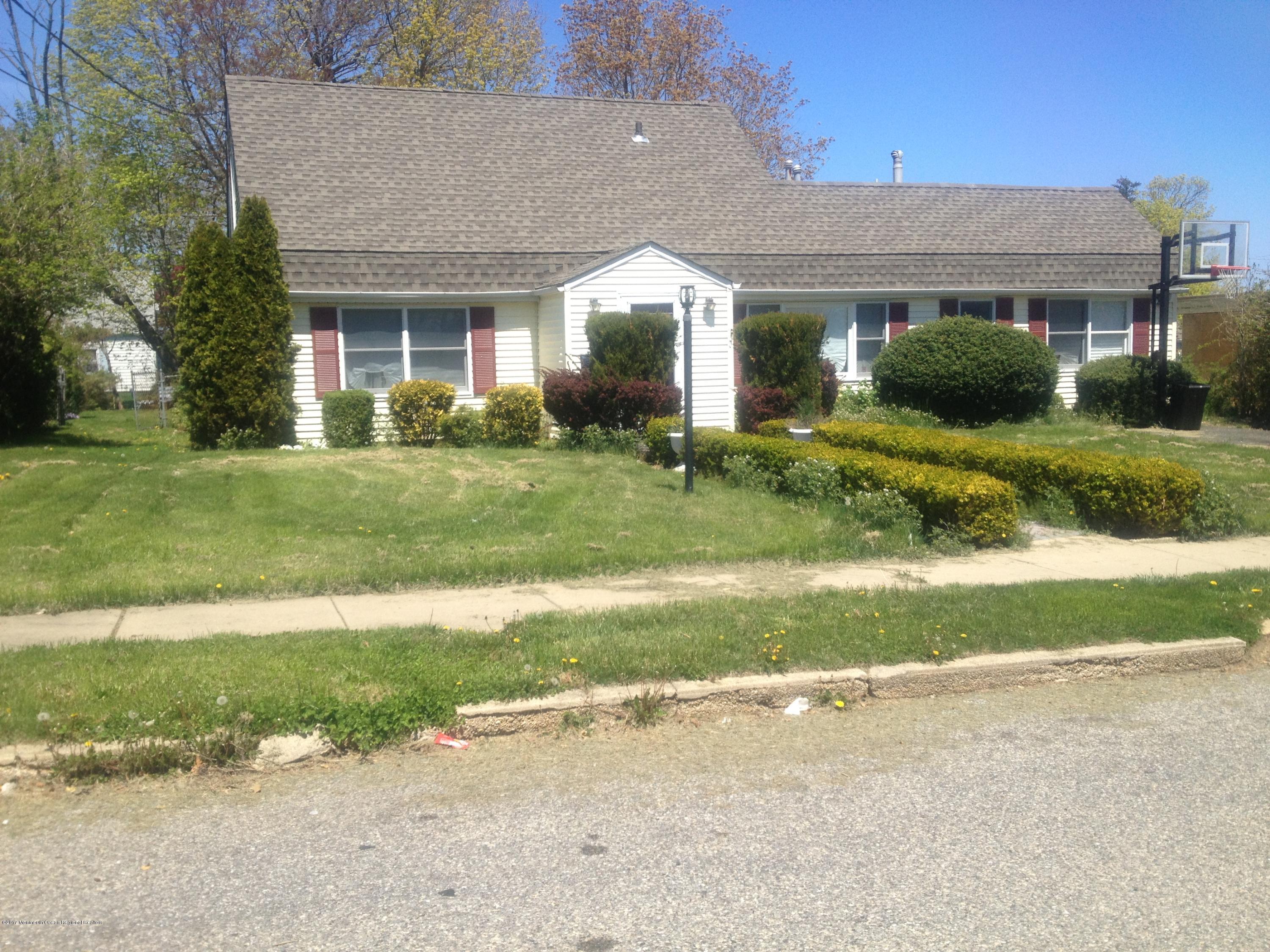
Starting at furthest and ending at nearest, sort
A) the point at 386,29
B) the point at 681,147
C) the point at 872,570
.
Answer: the point at 386,29, the point at 681,147, the point at 872,570

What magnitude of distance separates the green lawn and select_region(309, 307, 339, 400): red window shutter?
11874mm

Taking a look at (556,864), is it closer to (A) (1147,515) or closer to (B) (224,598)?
(B) (224,598)

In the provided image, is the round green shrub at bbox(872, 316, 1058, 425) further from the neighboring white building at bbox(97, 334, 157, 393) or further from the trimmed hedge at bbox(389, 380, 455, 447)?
Answer: the neighboring white building at bbox(97, 334, 157, 393)

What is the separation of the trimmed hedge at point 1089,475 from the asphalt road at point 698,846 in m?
5.16

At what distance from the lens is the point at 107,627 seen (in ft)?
25.1

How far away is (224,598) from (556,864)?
16.4 ft

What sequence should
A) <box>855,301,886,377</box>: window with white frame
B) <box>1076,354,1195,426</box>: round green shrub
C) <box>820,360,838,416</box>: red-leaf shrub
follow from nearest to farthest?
1. <box>820,360,838,416</box>: red-leaf shrub
2. <box>1076,354,1195,426</box>: round green shrub
3. <box>855,301,886,377</box>: window with white frame

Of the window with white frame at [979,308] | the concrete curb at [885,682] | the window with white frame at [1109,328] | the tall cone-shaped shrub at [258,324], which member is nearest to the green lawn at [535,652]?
the concrete curb at [885,682]

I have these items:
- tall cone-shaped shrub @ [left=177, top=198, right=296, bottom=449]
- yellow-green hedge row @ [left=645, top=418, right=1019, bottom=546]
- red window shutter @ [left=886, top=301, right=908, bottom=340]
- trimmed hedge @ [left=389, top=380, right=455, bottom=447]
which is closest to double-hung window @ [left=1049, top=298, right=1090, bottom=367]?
red window shutter @ [left=886, top=301, right=908, bottom=340]

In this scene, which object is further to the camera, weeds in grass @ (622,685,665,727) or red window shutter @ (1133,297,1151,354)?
red window shutter @ (1133,297,1151,354)

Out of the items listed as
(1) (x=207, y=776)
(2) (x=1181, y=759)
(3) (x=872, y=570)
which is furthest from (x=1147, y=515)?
(1) (x=207, y=776)

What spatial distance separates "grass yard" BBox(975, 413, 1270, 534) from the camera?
12.9 metres

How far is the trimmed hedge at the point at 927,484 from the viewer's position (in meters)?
10.5

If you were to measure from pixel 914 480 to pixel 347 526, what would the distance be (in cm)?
560
